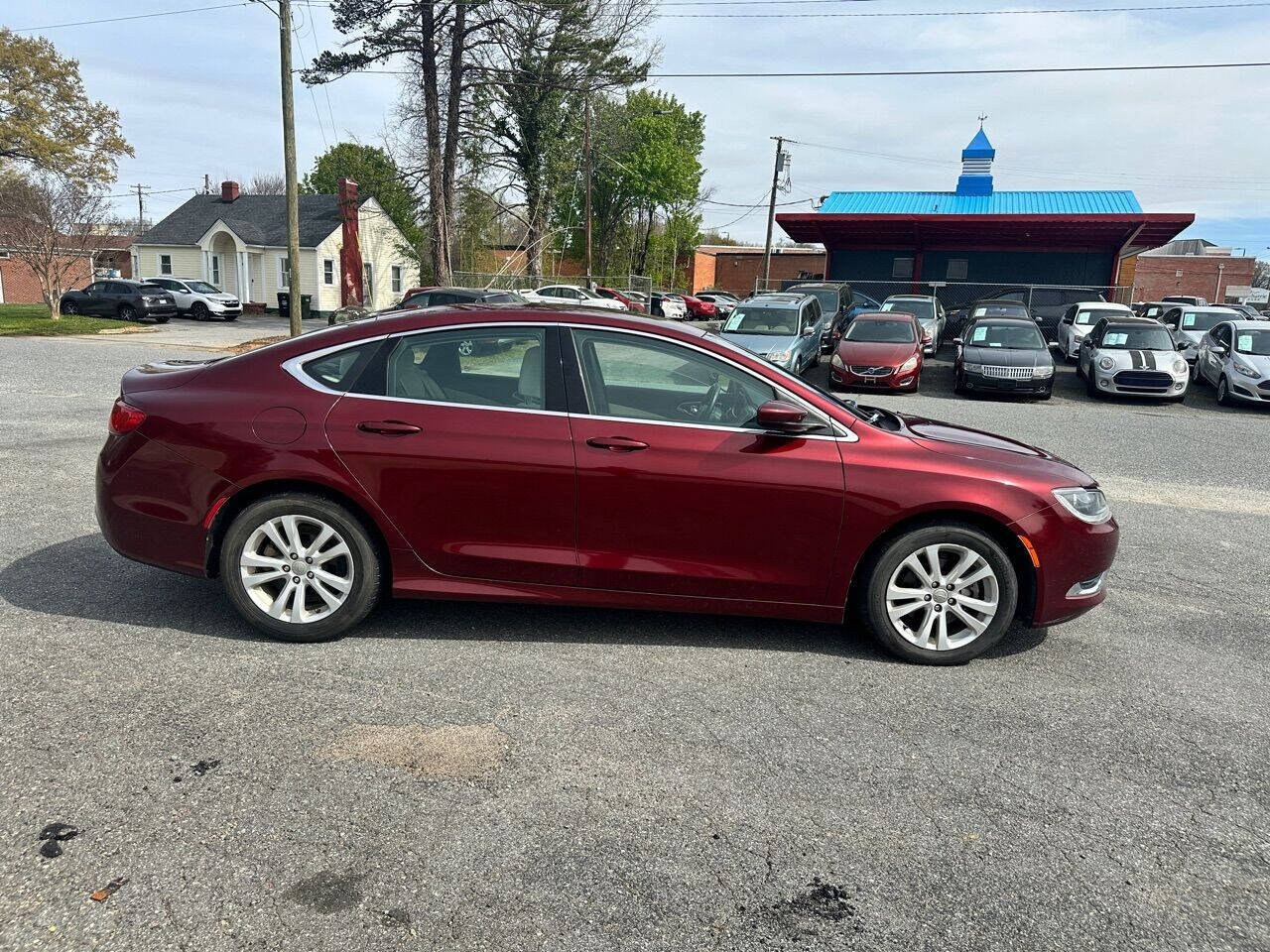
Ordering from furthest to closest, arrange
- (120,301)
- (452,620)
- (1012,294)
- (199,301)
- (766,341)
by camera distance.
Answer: (199,301) → (120,301) → (1012,294) → (766,341) → (452,620)

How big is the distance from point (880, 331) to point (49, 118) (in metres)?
43.4

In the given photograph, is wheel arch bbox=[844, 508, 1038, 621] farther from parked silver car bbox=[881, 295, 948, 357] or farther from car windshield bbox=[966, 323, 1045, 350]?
parked silver car bbox=[881, 295, 948, 357]

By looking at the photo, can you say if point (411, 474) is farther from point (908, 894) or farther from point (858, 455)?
point (908, 894)

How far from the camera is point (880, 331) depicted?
58.3 ft

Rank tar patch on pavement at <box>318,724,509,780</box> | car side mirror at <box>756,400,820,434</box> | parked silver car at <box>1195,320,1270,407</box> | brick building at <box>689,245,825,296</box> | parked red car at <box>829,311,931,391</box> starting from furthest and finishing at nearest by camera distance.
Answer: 1. brick building at <box>689,245,825,296</box>
2. parked red car at <box>829,311,931,391</box>
3. parked silver car at <box>1195,320,1270,407</box>
4. car side mirror at <box>756,400,820,434</box>
5. tar patch on pavement at <box>318,724,509,780</box>

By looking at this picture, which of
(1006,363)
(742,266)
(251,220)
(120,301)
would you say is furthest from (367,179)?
(1006,363)

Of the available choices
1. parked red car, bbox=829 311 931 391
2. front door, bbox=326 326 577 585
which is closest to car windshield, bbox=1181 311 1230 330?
parked red car, bbox=829 311 931 391

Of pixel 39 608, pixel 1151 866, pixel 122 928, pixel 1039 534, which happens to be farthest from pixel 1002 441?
pixel 39 608

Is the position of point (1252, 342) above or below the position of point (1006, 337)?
above

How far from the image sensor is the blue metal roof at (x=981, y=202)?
1352 inches

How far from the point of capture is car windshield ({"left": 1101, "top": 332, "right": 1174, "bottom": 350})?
1753cm

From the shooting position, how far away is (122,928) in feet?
7.91

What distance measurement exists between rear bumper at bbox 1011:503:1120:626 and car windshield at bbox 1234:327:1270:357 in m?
15.5

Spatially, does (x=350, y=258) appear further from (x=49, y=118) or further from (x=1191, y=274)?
(x=1191, y=274)
